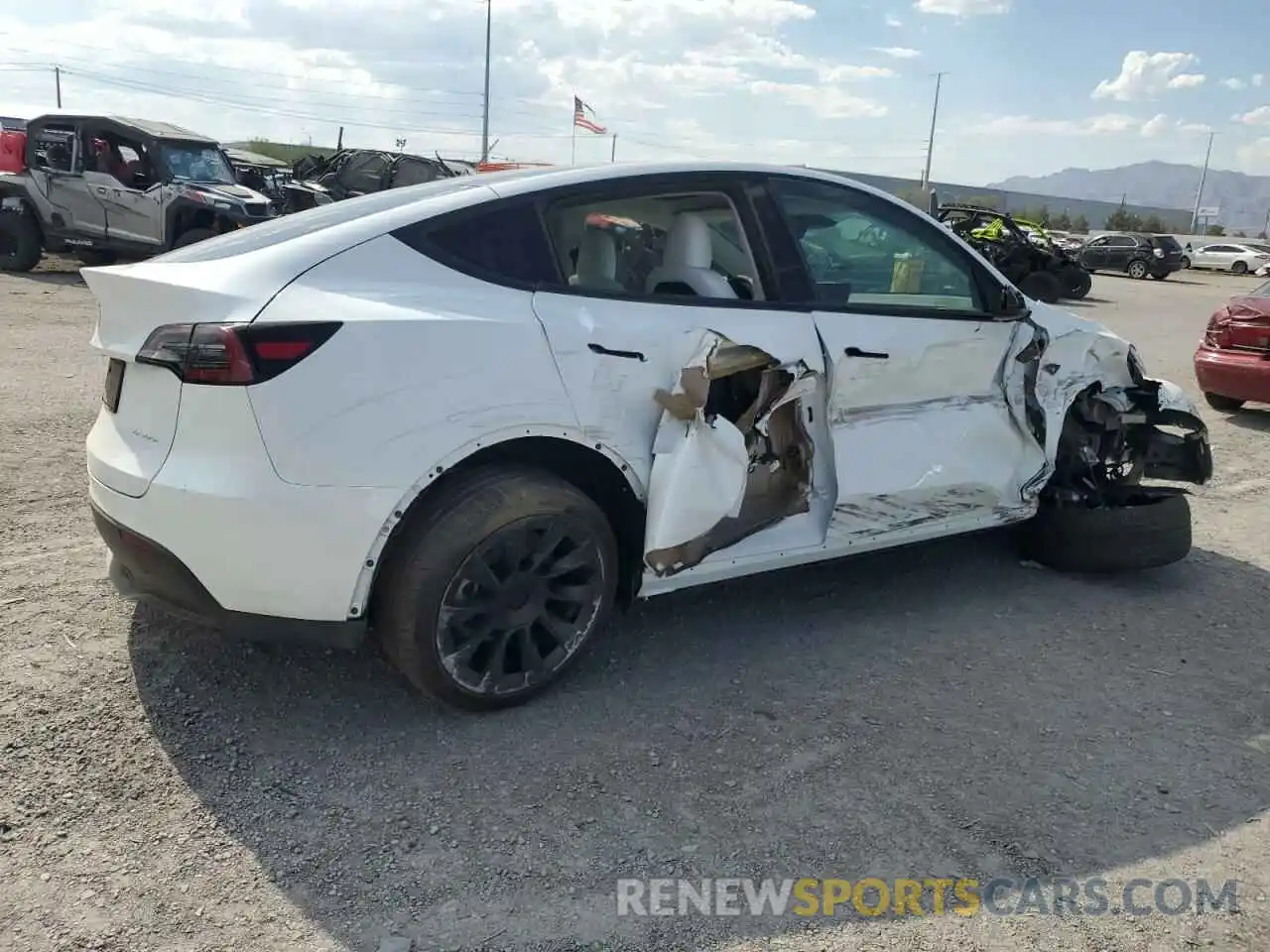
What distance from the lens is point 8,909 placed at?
7.64 feet

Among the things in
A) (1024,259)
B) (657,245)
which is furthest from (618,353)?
(1024,259)

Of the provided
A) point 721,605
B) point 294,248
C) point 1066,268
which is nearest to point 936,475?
point 721,605

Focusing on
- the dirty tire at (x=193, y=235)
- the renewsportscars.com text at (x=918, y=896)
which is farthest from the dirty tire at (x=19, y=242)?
the renewsportscars.com text at (x=918, y=896)

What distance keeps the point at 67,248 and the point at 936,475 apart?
14.8 metres

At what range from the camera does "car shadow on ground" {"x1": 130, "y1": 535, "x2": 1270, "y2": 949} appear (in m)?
2.58

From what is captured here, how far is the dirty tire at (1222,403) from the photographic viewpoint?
886 centimetres

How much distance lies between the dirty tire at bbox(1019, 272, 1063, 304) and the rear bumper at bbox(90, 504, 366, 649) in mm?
19036

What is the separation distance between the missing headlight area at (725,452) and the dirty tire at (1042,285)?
57.8 ft

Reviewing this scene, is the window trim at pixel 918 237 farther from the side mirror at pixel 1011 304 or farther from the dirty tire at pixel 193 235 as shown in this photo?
the dirty tire at pixel 193 235

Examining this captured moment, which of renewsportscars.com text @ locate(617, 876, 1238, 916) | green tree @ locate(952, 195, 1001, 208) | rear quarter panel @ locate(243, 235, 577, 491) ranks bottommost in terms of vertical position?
renewsportscars.com text @ locate(617, 876, 1238, 916)

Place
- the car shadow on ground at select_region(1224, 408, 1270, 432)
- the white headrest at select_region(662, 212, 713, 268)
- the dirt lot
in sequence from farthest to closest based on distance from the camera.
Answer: the car shadow on ground at select_region(1224, 408, 1270, 432) → the white headrest at select_region(662, 212, 713, 268) → the dirt lot

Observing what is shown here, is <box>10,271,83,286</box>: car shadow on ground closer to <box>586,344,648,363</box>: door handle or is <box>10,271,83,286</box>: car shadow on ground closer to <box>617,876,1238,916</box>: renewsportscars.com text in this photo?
<box>586,344,648,363</box>: door handle

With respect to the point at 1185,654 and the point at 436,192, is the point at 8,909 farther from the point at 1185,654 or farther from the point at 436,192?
the point at 1185,654

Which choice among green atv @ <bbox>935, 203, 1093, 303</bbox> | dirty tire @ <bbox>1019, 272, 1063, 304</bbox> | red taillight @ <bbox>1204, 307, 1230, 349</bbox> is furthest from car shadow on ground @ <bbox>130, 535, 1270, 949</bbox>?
dirty tire @ <bbox>1019, 272, 1063, 304</bbox>
